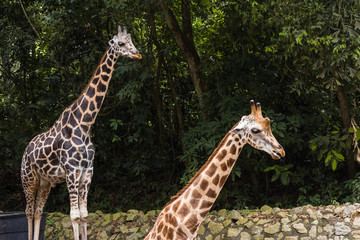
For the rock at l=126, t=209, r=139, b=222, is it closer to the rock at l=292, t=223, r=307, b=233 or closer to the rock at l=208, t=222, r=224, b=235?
the rock at l=208, t=222, r=224, b=235

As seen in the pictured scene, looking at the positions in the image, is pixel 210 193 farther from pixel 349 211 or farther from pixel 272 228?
pixel 349 211

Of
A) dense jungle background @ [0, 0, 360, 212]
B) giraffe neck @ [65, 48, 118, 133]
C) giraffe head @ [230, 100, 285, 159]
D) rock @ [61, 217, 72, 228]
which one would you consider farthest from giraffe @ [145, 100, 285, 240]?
rock @ [61, 217, 72, 228]

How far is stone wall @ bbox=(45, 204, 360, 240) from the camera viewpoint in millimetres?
5709

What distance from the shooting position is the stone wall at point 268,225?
18.7ft

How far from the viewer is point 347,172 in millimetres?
7395

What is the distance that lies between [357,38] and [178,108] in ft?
11.1

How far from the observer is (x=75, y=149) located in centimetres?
497

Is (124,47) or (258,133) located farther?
(124,47)

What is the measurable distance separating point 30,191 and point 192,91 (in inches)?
166

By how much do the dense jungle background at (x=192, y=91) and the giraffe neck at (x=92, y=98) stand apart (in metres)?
1.45

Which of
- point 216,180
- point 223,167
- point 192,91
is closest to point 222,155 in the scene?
point 223,167

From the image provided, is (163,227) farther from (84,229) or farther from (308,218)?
(308,218)

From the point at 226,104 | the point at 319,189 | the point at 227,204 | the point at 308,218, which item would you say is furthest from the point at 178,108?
the point at 308,218

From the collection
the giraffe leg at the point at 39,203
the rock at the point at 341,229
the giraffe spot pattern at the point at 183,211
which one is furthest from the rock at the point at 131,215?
the giraffe spot pattern at the point at 183,211
